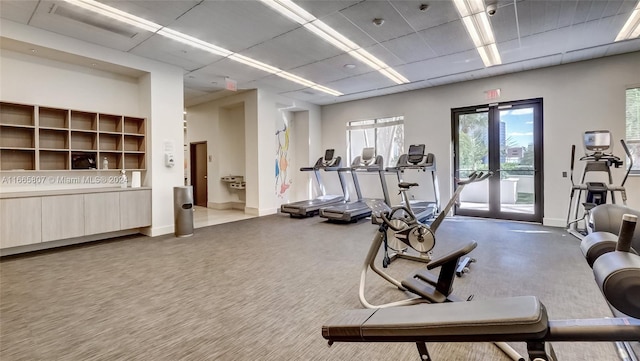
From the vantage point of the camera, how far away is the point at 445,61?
5.94 meters

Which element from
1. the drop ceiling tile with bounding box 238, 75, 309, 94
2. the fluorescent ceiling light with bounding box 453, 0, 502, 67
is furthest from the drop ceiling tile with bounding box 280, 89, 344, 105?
the fluorescent ceiling light with bounding box 453, 0, 502, 67

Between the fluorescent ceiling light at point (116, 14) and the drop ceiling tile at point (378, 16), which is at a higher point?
the fluorescent ceiling light at point (116, 14)

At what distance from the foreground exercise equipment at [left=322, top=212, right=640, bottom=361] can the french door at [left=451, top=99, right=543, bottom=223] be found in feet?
20.6

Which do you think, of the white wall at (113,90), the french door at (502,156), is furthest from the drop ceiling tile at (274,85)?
the french door at (502,156)

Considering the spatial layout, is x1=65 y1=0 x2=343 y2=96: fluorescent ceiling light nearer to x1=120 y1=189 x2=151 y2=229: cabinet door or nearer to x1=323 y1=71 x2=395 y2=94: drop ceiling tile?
x1=323 y1=71 x2=395 y2=94: drop ceiling tile

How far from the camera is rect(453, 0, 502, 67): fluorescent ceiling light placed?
12.8ft

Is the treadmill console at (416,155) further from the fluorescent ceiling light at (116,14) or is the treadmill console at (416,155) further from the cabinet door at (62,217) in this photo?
the cabinet door at (62,217)

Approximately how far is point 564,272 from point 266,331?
11.7ft

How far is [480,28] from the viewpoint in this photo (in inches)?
180

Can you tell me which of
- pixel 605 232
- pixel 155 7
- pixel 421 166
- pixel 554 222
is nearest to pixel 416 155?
pixel 421 166

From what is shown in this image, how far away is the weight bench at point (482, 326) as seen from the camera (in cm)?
118

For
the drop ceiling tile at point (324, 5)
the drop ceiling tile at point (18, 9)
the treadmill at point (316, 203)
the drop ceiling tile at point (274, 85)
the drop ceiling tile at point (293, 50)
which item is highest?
the drop ceiling tile at point (274, 85)

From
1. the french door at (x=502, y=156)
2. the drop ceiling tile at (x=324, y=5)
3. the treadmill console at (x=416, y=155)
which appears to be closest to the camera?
the drop ceiling tile at (x=324, y=5)

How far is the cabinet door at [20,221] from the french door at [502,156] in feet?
27.0
